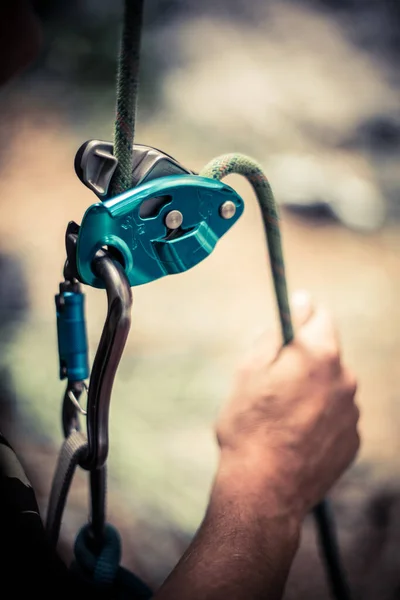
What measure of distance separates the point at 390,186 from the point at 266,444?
981mm

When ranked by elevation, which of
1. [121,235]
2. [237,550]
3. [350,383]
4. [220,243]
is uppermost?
[220,243]

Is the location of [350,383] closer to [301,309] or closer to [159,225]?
[301,309]

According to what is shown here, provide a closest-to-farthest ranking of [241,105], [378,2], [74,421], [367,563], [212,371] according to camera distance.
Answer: [74,421], [367,563], [212,371], [241,105], [378,2]

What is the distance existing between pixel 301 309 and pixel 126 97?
11.9 inches

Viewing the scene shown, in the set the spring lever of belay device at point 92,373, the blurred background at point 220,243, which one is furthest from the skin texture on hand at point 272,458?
the blurred background at point 220,243

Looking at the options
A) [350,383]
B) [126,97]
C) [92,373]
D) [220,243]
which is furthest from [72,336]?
[220,243]

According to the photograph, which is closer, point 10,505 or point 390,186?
point 10,505

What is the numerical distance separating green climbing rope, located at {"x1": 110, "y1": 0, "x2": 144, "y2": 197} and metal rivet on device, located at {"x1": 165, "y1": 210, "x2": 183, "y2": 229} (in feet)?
0.11

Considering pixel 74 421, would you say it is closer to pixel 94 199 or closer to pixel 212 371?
pixel 212 371

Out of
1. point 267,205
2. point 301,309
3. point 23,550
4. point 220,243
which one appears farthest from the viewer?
point 220,243

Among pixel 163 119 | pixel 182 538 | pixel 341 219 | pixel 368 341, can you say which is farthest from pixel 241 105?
pixel 182 538

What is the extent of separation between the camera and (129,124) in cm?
36

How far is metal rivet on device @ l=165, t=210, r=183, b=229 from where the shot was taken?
0.37m

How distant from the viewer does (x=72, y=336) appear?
43 cm
